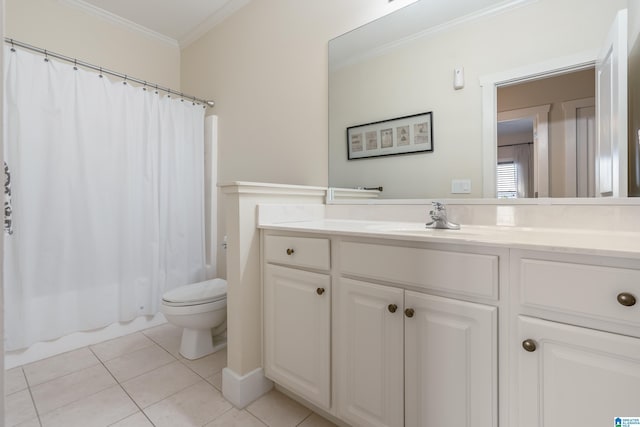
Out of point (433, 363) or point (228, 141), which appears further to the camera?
point (228, 141)

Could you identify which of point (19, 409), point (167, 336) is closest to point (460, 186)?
point (167, 336)

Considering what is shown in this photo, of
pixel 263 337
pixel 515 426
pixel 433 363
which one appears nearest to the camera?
pixel 515 426

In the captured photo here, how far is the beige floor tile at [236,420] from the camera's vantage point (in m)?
1.30

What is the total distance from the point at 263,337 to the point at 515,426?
1.04 meters

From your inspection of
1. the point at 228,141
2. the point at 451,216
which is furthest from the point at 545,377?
the point at 228,141

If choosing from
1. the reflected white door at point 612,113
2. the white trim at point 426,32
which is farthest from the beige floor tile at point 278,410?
the white trim at point 426,32

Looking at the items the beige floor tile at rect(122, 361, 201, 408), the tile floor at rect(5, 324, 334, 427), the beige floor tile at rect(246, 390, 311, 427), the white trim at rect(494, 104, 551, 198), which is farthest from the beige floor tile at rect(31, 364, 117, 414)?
the white trim at rect(494, 104, 551, 198)

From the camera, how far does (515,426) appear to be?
32.7 inches

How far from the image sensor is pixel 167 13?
241 centimetres

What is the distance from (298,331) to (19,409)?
1.34m

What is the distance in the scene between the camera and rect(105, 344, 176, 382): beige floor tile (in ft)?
5.55

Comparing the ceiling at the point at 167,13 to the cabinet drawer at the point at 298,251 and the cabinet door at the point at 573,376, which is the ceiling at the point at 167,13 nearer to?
the cabinet drawer at the point at 298,251

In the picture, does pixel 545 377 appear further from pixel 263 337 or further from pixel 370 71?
pixel 370 71

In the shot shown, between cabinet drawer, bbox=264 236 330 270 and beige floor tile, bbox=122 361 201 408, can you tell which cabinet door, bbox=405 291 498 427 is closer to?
cabinet drawer, bbox=264 236 330 270
